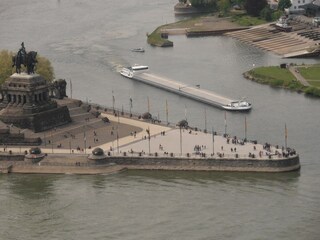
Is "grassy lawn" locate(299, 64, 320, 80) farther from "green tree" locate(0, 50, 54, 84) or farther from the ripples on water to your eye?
the ripples on water

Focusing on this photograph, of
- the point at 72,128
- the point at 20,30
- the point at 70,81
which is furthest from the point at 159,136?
the point at 20,30

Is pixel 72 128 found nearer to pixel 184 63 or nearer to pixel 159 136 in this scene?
pixel 159 136

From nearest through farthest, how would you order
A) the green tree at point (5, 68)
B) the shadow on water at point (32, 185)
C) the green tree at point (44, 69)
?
the shadow on water at point (32, 185), the green tree at point (5, 68), the green tree at point (44, 69)

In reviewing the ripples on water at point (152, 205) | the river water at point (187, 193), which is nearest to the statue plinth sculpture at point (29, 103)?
the river water at point (187, 193)

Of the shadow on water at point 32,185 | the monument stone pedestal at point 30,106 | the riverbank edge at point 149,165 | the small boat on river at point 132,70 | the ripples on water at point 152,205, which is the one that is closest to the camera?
the ripples on water at point 152,205

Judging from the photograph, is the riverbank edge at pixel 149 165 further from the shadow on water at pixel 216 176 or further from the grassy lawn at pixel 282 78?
the grassy lawn at pixel 282 78

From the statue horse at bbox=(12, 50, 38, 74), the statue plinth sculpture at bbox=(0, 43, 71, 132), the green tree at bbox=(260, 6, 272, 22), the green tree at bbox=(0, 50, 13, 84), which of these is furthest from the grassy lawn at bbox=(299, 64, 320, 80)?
the green tree at bbox=(260, 6, 272, 22)
